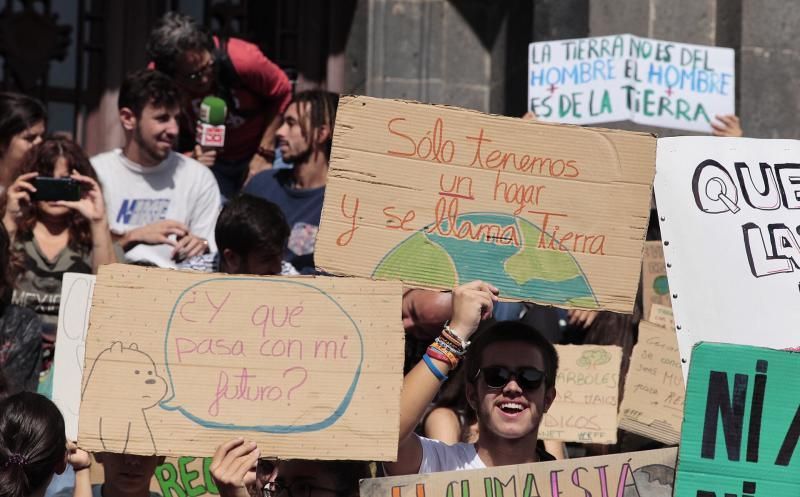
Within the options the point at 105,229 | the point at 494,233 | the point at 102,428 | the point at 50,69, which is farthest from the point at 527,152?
the point at 50,69

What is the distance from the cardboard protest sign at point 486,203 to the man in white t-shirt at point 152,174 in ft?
7.30

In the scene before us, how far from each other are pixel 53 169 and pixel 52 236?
276 millimetres

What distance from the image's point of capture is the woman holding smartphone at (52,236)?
5754 millimetres

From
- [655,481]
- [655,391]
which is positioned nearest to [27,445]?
[655,481]

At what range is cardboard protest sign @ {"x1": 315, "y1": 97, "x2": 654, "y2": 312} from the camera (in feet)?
13.9

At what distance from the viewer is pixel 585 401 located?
5.92m

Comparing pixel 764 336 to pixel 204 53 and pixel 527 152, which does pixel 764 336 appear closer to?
pixel 527 152

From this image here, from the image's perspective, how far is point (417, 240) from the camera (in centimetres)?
424

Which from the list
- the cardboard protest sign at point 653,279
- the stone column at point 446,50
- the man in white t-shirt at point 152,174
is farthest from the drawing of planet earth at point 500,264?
the stone column at point 446,50

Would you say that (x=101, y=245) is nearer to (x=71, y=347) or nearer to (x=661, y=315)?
(x=71, y=347)

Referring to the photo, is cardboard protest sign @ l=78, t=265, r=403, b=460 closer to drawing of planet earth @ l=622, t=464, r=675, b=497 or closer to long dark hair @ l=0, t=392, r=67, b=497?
long dark hair @ l=0, t=392, r=67, b=497

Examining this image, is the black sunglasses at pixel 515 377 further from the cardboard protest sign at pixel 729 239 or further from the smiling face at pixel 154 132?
the smiling face at pixel 154 132

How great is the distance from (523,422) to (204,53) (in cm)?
309

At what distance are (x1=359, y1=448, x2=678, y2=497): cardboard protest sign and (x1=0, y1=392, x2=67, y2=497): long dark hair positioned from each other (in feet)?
3.41
